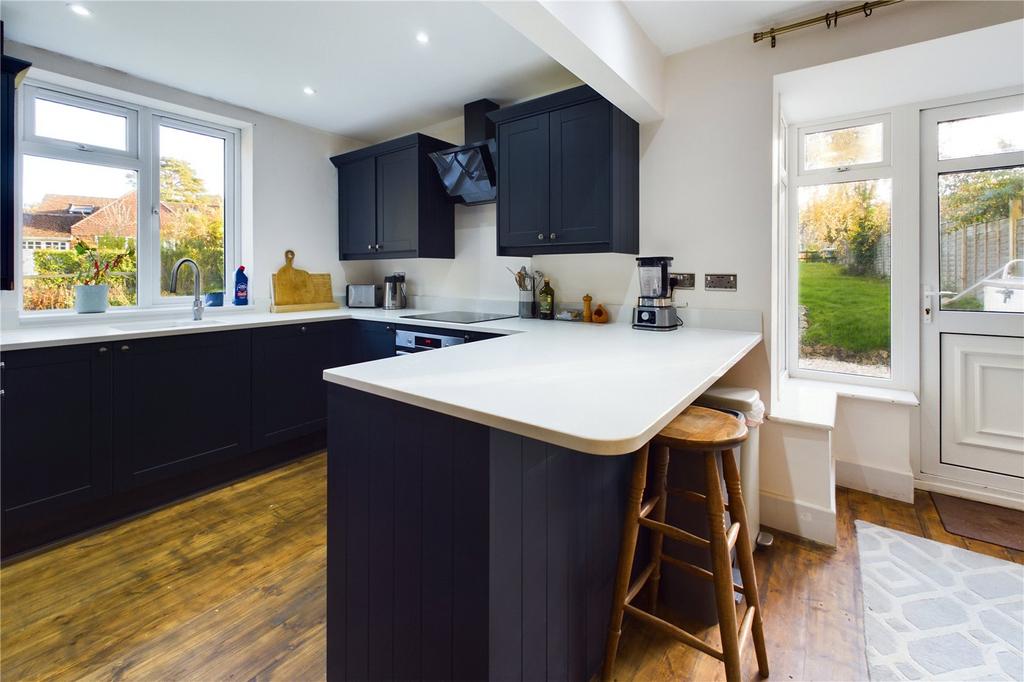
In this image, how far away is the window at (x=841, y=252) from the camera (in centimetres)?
275

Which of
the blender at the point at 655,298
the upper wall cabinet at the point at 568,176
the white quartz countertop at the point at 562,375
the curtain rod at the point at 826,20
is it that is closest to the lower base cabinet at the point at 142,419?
the white quartz countertop at the point at 562,375

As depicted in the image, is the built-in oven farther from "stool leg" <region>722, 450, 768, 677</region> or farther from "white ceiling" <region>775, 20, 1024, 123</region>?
"white ceiling" <region>775, 20, 1024, 123</region>

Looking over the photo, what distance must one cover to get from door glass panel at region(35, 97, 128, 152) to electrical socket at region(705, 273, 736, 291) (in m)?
3.64

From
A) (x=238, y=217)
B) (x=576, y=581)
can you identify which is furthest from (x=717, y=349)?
(x=238, y=217)

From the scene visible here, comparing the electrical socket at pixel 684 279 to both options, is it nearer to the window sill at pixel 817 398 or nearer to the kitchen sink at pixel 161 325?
the window sill at pixel 817 398

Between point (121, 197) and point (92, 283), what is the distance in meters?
0.57

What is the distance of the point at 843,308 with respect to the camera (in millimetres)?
2883

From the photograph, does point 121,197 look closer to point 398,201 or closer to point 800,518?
point 398,201

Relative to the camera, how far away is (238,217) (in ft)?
11.9

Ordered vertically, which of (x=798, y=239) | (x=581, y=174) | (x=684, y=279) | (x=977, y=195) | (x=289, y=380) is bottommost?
(x=289, y=380)

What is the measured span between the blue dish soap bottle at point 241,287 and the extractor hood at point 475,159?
1.64m

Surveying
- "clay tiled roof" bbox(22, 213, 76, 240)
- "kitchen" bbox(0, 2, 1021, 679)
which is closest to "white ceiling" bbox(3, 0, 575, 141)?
"kitchen" bbox(0, 2, 1021, 679)

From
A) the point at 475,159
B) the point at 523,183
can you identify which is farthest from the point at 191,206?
the point at 523,183

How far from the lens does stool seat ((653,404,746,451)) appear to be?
1.38m
